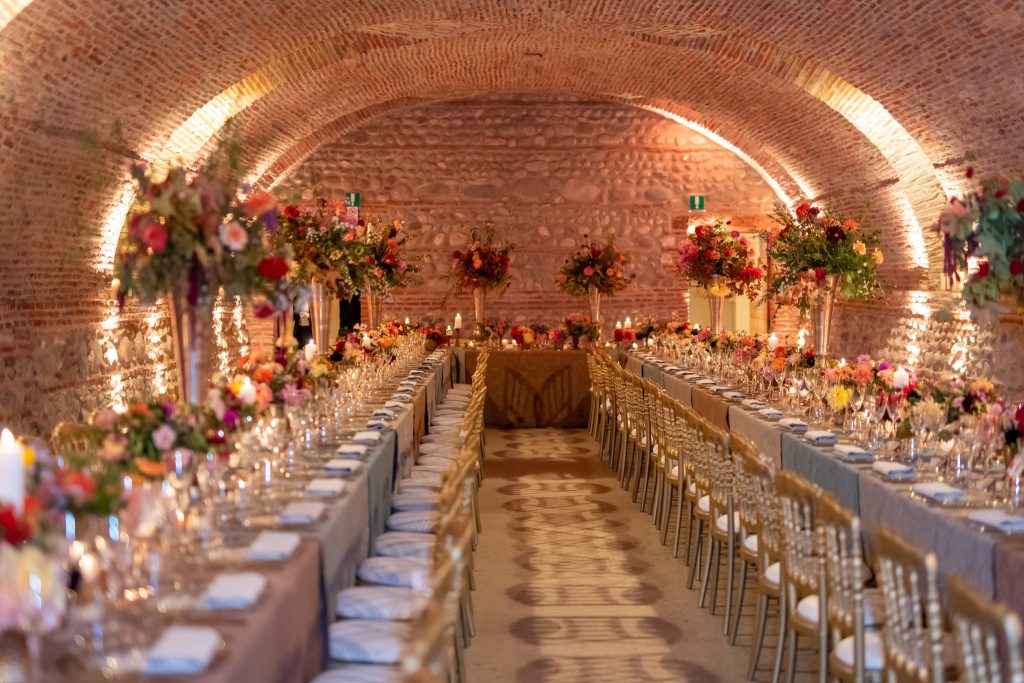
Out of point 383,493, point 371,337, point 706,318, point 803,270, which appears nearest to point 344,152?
point 706,318

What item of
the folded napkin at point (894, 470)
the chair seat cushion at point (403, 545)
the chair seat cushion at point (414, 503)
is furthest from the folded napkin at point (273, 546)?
the folded napkin at point (894, 470)

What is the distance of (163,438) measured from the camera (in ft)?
14.0

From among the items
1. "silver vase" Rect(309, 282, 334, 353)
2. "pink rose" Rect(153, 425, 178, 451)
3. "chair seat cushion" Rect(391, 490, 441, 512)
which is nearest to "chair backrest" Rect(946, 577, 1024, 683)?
"pink rose" Rect(153, 425, 178, 451)

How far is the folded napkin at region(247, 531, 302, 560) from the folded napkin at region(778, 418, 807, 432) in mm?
3810

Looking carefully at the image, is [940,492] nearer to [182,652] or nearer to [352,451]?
[352,451]

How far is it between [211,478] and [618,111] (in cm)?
1481

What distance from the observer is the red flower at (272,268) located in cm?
526

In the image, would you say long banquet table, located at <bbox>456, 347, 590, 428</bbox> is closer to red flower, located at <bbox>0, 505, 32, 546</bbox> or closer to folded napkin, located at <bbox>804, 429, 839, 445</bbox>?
folded napkin, located at <bbox>804, 429, 839, 445</bbox>

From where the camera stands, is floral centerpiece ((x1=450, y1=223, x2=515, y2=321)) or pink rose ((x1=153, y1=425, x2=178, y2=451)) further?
floral centerpiece ((x1=450, y1=223, x2=515, y2=321))

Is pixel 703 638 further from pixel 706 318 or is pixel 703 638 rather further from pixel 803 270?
pixel 706 318

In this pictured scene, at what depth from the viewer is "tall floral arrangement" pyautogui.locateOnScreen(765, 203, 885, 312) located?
32.0 feet

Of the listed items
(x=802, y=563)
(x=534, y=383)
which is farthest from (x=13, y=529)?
(x=534, y=383)

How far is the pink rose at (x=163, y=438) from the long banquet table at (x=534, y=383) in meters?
9.83

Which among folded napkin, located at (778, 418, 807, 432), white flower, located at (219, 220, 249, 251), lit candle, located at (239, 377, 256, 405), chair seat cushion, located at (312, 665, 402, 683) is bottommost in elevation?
chair seat cushion, located at (312, 665, 402, 683)
